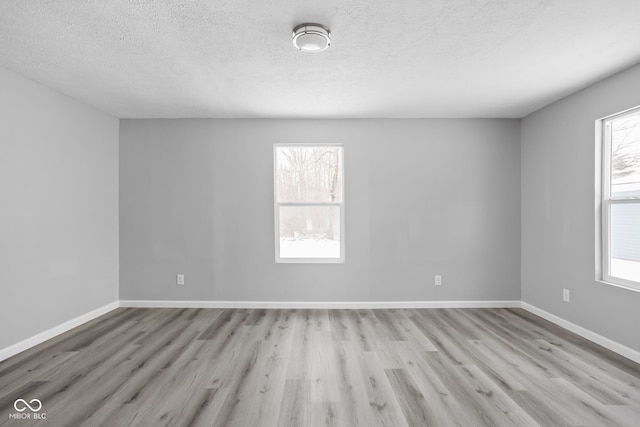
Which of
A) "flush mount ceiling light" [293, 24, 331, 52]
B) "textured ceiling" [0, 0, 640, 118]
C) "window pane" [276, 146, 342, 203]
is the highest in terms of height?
"textured ceiling" [0, 0, 640, 118]

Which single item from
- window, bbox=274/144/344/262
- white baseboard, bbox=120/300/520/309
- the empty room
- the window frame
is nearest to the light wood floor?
the empty room

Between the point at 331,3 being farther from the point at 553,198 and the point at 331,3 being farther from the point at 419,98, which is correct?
the point at 553,198

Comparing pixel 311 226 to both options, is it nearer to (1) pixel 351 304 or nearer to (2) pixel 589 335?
(1) pixel 351 304

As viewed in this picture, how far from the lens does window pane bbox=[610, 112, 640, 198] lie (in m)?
2.77

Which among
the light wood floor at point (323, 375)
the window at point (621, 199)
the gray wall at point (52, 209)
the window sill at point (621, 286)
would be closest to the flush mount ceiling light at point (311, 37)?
the light wood floor at point (323, 375)

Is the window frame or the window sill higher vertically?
the window frame

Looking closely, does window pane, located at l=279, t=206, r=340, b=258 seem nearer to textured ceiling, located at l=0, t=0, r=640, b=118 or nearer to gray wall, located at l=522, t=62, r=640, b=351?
textured ceiling, located at l=0, t=0, r=640, b=118

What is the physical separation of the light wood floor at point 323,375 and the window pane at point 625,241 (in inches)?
31.1

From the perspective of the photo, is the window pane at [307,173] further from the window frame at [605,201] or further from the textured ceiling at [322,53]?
the window frame at [605,201]

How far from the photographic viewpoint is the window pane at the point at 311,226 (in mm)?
4203

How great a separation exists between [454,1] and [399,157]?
7.84ft

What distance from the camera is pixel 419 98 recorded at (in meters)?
3.46

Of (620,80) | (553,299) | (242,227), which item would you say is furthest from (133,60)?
(553,299)

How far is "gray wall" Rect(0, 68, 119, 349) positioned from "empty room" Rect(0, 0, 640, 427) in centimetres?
2
